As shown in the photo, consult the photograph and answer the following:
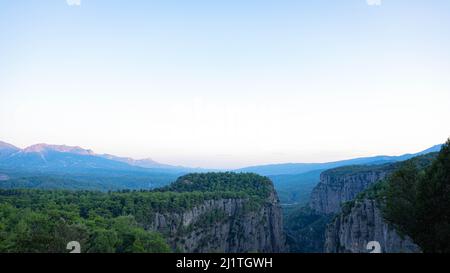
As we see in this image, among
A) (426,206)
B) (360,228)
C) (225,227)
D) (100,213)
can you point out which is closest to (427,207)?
(426,206)

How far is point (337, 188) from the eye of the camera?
17075 cm

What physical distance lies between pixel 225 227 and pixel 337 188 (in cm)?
8551

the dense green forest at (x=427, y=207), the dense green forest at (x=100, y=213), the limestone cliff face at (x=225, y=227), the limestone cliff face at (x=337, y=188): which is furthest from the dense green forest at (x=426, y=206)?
the limestone cliff face at (x=337, y=188)

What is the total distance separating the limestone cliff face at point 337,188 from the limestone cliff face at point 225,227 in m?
42.6

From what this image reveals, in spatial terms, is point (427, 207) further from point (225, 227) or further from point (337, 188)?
point (337, 188)

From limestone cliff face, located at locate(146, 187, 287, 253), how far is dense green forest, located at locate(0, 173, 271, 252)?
109 inches

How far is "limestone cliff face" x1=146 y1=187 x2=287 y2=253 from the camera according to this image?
86562 mm

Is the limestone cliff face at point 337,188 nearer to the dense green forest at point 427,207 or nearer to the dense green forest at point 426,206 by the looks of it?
the dense green forest at point 426,206

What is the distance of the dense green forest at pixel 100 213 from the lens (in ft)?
120

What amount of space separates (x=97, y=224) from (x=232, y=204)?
201 ft

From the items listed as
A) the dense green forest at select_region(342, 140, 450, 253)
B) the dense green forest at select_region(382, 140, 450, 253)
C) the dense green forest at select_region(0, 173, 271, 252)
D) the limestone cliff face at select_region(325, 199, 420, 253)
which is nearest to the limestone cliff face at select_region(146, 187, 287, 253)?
the dense green forest at select_region(0, 173, 271, 252)

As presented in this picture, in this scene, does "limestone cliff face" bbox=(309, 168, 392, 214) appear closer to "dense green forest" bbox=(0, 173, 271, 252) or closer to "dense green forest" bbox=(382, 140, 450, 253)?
"dense green forest" bbox=(0, 173, 271, 252)
